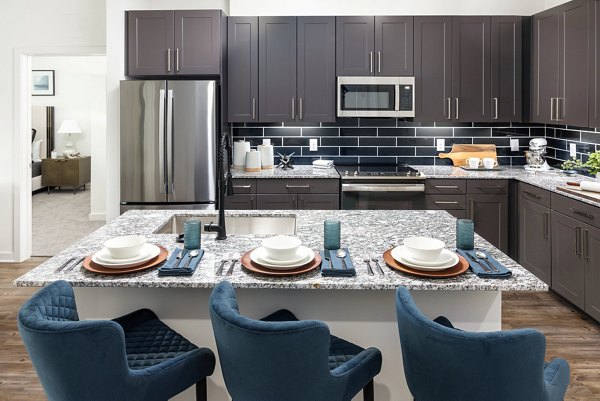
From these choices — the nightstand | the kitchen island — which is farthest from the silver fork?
the nightstand

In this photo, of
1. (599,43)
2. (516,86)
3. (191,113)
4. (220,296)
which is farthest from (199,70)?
(220,296)

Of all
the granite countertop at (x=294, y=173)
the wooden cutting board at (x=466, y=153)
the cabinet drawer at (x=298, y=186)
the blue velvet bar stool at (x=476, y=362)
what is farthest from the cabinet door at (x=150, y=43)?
the blue velvet bar stool at (x=476, y=362)

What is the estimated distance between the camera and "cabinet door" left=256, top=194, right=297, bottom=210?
461cm

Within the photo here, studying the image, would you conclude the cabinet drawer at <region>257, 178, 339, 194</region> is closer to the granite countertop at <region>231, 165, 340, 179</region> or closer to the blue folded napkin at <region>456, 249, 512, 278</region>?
the granite countertop at <region>231, 165, 340, 179</region>

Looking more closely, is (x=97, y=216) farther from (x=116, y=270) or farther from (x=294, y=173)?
(x=116, y=270)

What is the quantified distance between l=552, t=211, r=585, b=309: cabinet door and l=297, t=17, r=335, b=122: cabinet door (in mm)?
2108

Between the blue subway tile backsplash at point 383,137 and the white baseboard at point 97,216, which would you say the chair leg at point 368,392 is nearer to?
the blue subway tile backsplash at point 383,137

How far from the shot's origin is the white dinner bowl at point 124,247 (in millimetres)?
1945

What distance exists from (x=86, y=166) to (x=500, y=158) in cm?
776

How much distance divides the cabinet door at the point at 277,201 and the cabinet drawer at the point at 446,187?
1160 mm

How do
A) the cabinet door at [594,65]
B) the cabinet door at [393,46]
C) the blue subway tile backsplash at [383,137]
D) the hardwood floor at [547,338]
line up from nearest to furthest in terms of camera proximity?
the hardwood floor at [547,338], the cabinet door at [594,65], the cabinet door at [393,46], the blue subway tile backsplash at [383,137]

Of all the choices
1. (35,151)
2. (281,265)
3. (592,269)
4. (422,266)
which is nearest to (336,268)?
(281,265)

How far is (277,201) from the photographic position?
15.2ft

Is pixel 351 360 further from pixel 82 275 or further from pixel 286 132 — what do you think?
pixel 286 132
